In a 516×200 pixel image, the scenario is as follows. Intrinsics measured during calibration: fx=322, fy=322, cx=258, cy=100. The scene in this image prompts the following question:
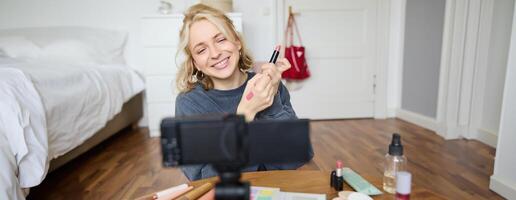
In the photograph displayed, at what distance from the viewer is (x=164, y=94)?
258 centimetres

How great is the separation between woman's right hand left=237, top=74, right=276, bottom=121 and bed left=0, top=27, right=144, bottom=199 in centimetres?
87

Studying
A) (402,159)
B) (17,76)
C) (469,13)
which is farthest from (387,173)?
(469,13)

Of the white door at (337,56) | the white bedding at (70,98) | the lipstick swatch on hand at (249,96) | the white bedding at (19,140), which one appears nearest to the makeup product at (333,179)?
the lipstick swatch on hand at (249,96)

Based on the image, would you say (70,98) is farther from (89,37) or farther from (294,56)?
(294,56)

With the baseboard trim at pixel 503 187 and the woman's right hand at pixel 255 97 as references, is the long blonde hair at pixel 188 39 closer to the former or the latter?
the woman's right hand at pixel 255 97

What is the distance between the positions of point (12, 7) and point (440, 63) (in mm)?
3575

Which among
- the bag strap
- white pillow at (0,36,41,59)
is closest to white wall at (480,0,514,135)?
the bag strap

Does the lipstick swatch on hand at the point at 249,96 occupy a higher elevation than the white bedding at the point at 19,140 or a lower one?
higher

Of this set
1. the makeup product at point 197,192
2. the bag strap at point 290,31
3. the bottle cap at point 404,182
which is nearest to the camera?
the bottle cap at point 404,182

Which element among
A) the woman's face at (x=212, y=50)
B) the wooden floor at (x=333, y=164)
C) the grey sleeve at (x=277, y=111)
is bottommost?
the wooden floor at (x=333, y=164)

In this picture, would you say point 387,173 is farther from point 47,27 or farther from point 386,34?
point 47,27

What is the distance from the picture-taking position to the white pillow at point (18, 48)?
231 centimetres

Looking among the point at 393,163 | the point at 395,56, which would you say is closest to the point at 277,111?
the point at 393,163

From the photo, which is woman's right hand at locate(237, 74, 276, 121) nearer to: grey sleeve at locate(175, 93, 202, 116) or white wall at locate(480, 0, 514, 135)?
grey sleeve at locate(175, 93, 202, 116)
